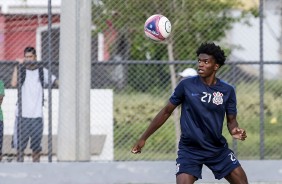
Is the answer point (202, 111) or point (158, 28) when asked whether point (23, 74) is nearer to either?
point (158, 28)

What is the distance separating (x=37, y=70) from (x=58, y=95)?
462mm

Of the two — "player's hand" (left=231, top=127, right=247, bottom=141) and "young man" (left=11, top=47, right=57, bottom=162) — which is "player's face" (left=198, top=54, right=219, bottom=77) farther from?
"young man" (left=11, top=47, right=57, bottom=162)

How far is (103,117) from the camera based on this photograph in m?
13.6

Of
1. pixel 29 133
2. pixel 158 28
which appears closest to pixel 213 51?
pixel 158 28

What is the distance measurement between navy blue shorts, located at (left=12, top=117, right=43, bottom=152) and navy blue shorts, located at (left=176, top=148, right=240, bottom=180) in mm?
4400

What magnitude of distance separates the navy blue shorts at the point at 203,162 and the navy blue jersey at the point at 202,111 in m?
0.07

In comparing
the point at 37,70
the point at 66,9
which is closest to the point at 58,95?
the point at 37,70

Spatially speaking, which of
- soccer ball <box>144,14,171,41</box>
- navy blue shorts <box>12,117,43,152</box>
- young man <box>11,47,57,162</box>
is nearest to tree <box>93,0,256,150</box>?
young man <box>11,47,57,162</box>

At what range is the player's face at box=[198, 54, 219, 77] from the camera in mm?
8781

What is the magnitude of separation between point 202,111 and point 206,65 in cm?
45

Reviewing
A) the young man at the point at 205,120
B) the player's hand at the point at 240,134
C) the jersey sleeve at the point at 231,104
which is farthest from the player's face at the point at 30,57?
the player's hand at the point at 240,134

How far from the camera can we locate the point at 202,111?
878cm

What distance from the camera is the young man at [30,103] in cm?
1283

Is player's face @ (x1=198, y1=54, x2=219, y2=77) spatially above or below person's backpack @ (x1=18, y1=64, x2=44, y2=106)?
above
